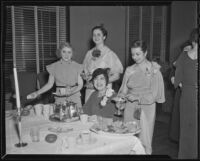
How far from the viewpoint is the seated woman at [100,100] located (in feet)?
5.54

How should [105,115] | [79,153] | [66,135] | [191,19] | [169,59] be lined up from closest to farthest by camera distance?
1. [79,153]
2. [66,135]
3. [191,19]
4. [169,59]
5. [105,115]

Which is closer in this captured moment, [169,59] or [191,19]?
[191,19]

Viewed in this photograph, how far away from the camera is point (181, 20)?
149cm

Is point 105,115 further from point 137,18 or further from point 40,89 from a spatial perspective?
point 137,18

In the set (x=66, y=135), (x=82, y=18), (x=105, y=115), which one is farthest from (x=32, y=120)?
(x=82, y=18)

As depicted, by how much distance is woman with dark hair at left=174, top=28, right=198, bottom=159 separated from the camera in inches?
59.5

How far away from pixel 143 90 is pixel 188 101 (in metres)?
0.27

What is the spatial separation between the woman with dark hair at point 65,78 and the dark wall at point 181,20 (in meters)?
0.61

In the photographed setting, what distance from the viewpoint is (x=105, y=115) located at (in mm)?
1708

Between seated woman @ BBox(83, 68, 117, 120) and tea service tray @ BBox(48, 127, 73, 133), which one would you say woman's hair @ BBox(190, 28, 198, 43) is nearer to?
seated woman @ BBox(83, 68, 117, 120)

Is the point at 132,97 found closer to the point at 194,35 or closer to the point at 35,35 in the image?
the point at 194,35

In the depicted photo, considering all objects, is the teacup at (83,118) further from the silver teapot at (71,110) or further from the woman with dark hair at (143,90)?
the woman with dark hair at (143,90)

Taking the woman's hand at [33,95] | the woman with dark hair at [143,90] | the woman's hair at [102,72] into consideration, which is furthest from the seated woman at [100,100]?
the woman's hand at [33,95]
